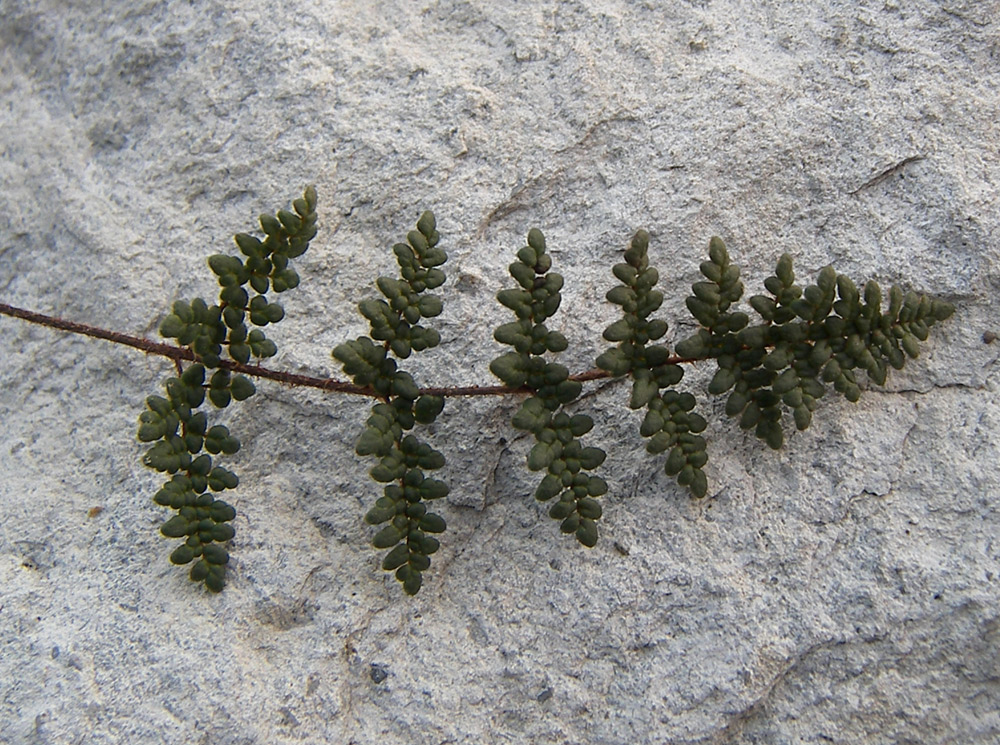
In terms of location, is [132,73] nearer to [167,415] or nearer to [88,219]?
[88,219]

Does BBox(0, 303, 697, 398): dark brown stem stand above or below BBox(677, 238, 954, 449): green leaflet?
below

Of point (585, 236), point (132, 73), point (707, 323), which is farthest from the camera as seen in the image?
point (132, 73)

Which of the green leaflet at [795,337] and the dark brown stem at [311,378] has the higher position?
the green leaflet at [795,337]

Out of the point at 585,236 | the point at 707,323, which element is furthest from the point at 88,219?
the point at 707,323

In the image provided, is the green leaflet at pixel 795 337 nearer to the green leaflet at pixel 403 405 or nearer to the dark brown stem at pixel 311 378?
the dark brown stem at pixel 311 378

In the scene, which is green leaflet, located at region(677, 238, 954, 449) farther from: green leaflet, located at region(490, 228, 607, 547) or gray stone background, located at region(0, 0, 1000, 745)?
green leaflet, located at region(490, 228, 607, 547)

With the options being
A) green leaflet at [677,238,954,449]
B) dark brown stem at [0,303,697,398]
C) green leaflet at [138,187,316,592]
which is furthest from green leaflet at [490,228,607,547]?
green leaflet at [138,187,316,592]

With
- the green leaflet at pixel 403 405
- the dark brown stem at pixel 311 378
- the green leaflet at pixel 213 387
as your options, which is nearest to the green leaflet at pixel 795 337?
the dark brown stem at pixel 311 378

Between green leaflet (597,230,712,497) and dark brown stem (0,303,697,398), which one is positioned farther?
dark brown stem (0,303,697,398)

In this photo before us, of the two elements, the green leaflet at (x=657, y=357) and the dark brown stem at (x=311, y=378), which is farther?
the dark brown stem at (x=311, y=378)
